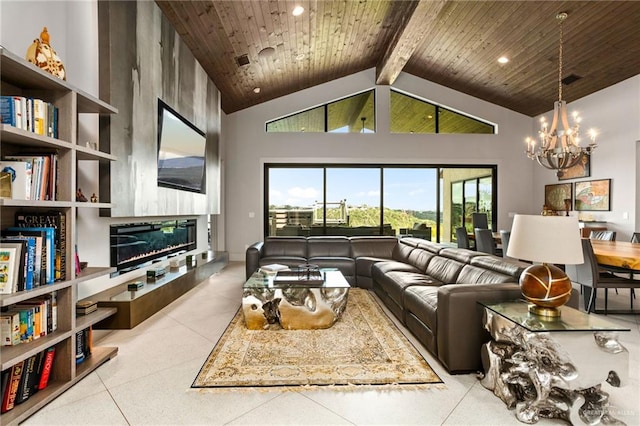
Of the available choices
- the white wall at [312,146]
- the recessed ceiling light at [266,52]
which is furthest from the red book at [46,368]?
the white wall at [312,146]

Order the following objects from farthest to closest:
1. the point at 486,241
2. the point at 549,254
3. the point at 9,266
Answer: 1. the point at 486,241
2. the point at 549,254
3. the point at 9,266

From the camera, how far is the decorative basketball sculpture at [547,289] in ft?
6.77

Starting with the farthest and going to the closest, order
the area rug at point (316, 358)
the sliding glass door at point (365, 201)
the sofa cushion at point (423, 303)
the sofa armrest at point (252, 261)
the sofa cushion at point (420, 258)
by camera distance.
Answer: the sliding glass door at point (365, 201) < the sofa armrest at point (252, 261) < the sofa cushion at point (420, 258) < the sofa cushion at point (423, 303) < the area rug at point (316, 358)

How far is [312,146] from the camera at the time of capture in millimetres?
7891

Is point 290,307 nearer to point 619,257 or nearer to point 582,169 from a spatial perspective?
point 619,257

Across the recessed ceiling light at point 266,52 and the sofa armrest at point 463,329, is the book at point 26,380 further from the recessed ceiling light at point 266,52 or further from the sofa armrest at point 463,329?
the recessed ceiling light at point 266,52

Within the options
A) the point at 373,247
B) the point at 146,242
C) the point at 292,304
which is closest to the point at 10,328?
the point at 292,304

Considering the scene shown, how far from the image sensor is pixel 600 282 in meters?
3.71

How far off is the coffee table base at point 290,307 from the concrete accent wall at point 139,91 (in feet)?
5.07

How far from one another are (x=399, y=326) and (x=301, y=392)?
5.04 ft

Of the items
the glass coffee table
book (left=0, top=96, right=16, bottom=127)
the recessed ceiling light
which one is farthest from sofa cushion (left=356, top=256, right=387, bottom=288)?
book (left=0, top=96, right=16, bottom=127)

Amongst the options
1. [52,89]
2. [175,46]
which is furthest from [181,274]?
[175,46]

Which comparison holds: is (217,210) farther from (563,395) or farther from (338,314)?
(563,395)

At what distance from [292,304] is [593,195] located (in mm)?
6239
